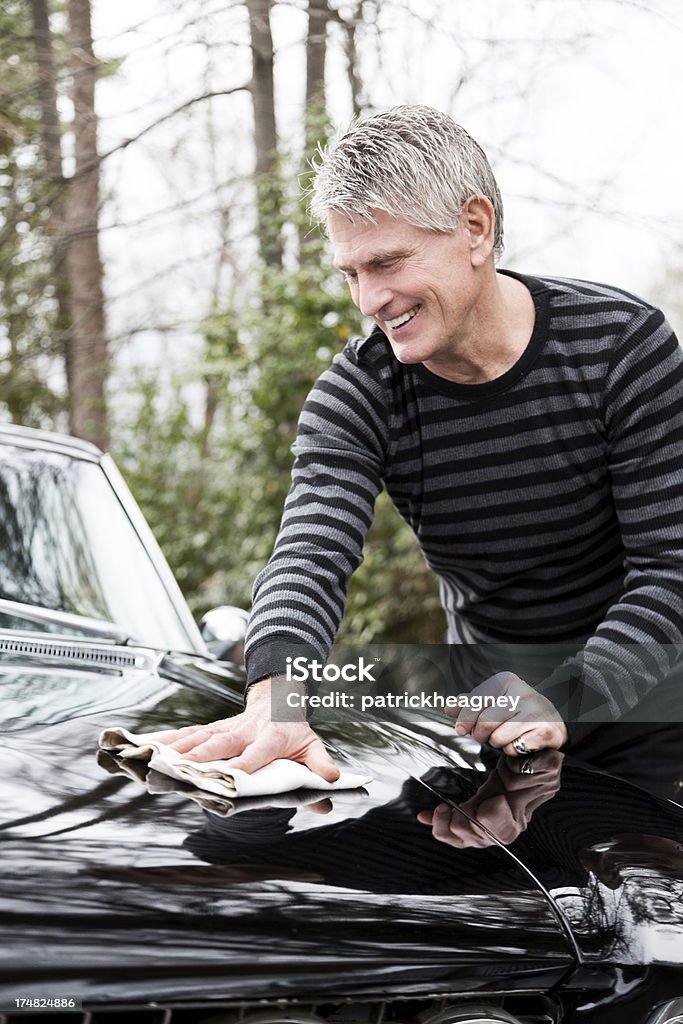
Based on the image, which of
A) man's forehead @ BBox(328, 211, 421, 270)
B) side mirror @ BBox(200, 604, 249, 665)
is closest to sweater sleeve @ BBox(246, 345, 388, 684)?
man's forehead @ BBox(328, 211, 421, 270)

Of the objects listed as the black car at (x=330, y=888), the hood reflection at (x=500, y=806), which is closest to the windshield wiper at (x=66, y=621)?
the black car at (x=330, y=888)

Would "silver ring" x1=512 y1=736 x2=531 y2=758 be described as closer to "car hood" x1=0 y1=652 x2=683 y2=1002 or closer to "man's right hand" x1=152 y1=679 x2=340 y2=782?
"car hood" x1=0 y1=652 x2=683 y2=1002

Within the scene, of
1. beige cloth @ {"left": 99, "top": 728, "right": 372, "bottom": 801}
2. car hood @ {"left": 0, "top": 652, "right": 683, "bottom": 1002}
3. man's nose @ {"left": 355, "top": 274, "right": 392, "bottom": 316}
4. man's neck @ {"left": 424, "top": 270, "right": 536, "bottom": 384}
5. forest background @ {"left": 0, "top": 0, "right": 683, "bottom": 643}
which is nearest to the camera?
car hood @ {"left": 0, "top": 652, "right": 683, "bottom": 1002}

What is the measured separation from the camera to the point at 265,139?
8.03 meters

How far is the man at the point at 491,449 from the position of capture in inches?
77.7

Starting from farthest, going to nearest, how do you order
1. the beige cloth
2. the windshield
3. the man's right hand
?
1. the windshield
2. the man's right hand
3. the beige cloth

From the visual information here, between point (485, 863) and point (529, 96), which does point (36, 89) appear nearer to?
point (529, 96)

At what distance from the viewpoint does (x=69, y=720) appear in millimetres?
1760

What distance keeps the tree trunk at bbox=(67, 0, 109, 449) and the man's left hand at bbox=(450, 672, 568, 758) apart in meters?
6.32


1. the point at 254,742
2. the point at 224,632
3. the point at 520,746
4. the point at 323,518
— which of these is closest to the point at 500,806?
the point at 520,746

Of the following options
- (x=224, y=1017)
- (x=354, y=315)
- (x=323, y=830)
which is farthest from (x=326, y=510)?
(x=354, y=315)

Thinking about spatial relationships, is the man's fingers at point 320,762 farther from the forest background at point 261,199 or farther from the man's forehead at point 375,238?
the forest background at point 261,199

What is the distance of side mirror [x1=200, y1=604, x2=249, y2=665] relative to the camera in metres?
2.74

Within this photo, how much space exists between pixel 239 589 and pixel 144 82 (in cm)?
339
